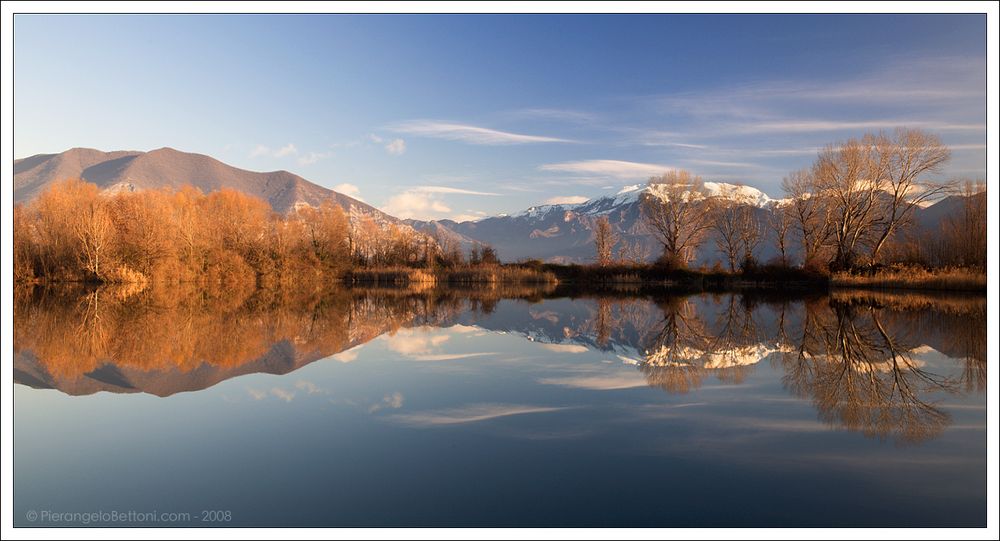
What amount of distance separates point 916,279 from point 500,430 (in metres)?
29.1

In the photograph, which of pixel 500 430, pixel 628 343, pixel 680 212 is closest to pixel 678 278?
pixel 680 212

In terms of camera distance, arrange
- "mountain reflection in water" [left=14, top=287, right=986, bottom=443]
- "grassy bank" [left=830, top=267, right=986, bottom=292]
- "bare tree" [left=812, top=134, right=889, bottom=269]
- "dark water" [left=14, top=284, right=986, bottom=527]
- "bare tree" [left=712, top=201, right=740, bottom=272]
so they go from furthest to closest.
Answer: "bare tree" [left=712, top=201, right=740, bottom=272] → "bare tree" [left=812, top=134, right=889, bottom=269] → "grassy bank" [left=830, top=267, right=986, bottom=292] → "mountain reflection in water" [left=14, top=287, right=986, bottom=443] → "dark water" [left=14, top=284, right=986, bottom=527]

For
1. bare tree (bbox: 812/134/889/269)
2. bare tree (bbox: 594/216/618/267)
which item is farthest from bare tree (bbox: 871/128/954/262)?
bare tree (bbox: 594/216/618/267)

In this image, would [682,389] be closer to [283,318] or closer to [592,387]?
[592,387]

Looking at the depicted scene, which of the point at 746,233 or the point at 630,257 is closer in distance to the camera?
the point at 746,233

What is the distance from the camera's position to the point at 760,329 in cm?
1317

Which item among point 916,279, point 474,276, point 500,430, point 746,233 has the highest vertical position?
point 746,233

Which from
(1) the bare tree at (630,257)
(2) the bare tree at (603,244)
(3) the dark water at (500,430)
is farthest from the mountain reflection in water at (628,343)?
(2) the bare tree at (603,244)

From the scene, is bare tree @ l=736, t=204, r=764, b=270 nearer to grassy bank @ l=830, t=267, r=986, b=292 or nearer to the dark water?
grassy bank @ l=830, t=267, r=986, b=292

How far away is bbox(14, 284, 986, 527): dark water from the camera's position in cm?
384

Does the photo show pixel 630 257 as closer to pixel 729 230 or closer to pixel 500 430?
pixel 729 230

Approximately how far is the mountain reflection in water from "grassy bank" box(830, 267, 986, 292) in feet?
24.1

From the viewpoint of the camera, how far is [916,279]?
2798 centimetres

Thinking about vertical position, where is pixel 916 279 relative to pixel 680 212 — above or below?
below
